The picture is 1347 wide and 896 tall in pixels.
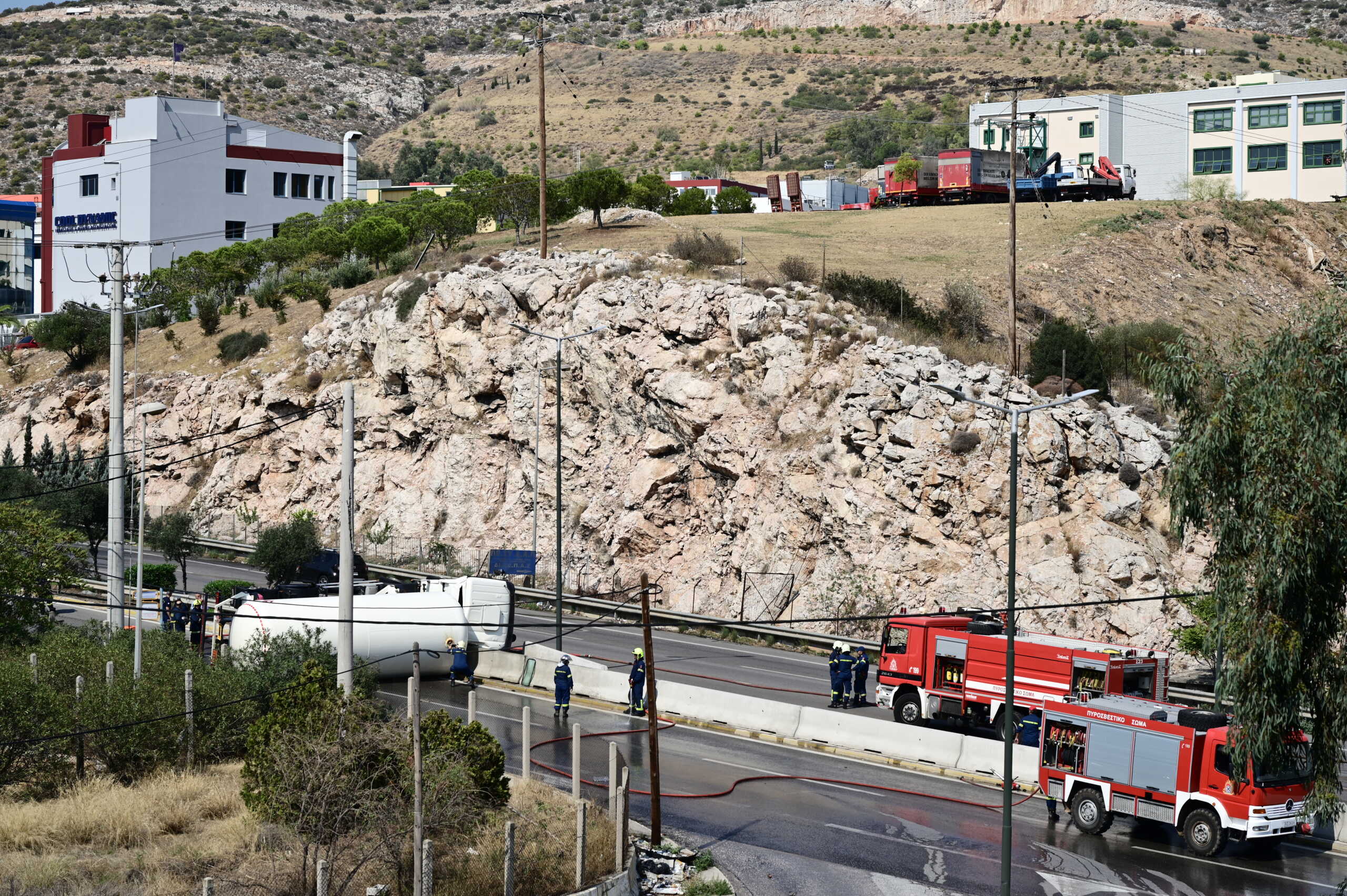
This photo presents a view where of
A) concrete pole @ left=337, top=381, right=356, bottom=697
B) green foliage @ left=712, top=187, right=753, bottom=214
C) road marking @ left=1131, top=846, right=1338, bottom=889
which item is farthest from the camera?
green foliage @ left=712, top=187, right=753, bottom=214

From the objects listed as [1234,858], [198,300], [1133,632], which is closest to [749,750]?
[1234,858]

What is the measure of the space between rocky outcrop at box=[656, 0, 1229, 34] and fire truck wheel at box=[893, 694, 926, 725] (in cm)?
15791

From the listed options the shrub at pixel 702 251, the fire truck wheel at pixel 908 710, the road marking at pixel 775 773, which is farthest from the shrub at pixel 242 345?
the road marking at pixel 775 773

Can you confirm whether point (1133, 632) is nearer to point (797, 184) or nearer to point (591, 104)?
point (797, 184)

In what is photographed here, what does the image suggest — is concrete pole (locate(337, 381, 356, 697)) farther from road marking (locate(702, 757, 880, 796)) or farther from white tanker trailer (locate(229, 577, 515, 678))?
white tanker trailer (locate(229, 577, 515, 678))

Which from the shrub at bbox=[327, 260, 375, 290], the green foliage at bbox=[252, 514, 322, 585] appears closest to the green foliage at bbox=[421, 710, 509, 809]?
the green foliage at bbox=[252, 514, 322, 585]

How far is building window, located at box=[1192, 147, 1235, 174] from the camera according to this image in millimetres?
76438

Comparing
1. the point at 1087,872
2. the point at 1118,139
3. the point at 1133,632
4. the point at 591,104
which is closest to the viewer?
the point at 1087,872

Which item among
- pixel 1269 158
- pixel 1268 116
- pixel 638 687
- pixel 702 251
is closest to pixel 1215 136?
pixel 1268 116

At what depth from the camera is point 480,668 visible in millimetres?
34375

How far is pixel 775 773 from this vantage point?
26.1 m

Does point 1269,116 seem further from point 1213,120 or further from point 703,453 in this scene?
point 703,453

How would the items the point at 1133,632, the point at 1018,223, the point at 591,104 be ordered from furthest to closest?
the point at 591,104 → the point at 1018,223 → the point at 1133,632

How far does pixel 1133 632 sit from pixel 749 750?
1596 centimetres
